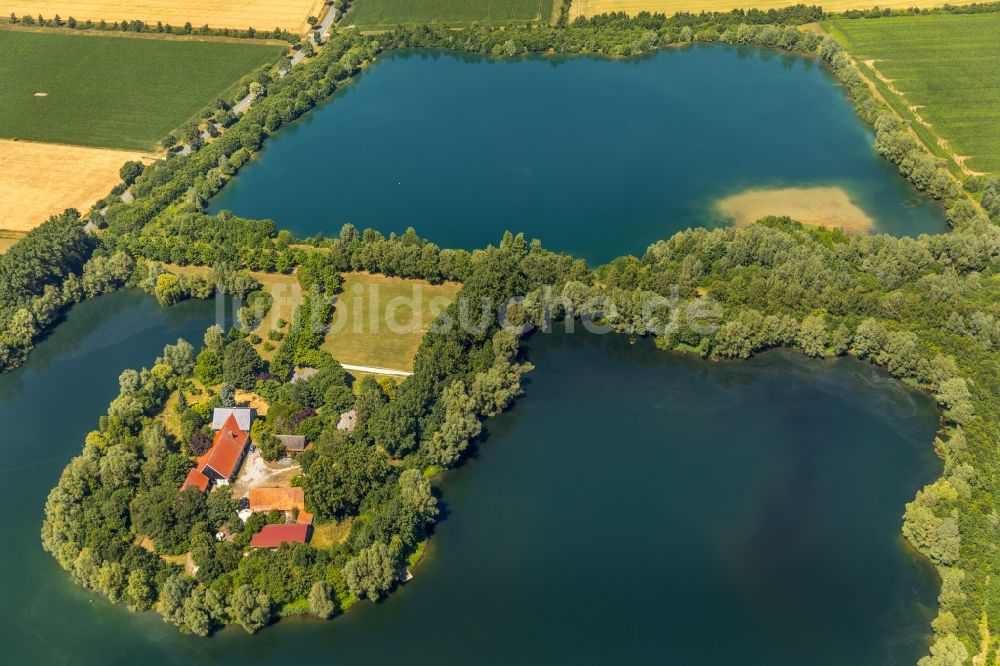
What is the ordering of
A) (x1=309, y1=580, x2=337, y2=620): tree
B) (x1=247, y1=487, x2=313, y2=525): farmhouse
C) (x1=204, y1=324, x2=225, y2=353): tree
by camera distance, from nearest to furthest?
(x1=309, y1=580, x2=337, y2=620): tree, (x1=247, y1=487, x2=313, y2=525): farmhouse, (x1=204, y1=324, x2=225, y2=353): tree

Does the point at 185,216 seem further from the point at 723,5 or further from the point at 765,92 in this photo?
the point at 723,5

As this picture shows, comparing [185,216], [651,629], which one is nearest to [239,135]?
[185,216]

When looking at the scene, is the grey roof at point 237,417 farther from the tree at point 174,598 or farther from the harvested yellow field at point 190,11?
the harvested yellow field at point 190,11

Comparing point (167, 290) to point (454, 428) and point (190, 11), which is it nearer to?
point (454, 428)

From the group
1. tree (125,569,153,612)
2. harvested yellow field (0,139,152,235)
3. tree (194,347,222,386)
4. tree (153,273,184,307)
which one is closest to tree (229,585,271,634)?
tree (125,569,153,612)

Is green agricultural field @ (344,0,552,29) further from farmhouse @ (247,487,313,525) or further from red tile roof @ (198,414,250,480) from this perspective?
farmhouse @ (247,487,313,525)

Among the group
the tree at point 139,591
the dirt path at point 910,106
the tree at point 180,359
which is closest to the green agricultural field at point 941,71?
the dirt path at point 910,106
